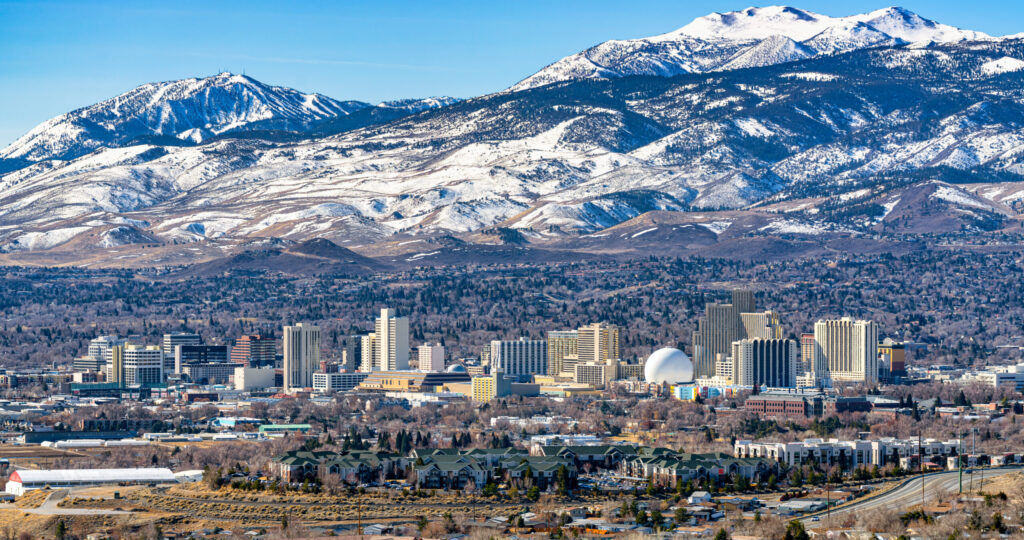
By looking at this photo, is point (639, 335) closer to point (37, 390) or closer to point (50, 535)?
point (37, 390)

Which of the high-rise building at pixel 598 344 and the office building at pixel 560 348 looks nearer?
the high-rise building at pixel 598 344

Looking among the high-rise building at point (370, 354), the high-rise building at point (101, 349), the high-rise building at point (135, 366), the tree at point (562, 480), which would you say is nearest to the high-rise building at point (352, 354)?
the high-rise building at point (370, 354)

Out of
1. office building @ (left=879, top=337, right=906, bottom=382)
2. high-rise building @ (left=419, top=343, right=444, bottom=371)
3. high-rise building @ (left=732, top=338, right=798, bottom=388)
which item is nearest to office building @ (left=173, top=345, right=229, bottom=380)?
high-rise building @ (left=419, top=343, right=444, bottom=371)

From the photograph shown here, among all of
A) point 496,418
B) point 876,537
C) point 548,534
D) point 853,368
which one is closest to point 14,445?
point 496,418

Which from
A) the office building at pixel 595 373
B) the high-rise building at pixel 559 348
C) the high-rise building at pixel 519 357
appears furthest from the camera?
the high-rise building at pixel 559 348

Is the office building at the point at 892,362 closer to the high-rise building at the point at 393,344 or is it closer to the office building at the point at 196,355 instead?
the high-rise building at the point at 393,344

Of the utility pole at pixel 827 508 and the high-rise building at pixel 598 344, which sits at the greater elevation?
the high-rise building at pixel 598 344

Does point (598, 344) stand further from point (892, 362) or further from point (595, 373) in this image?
point (892, 362)

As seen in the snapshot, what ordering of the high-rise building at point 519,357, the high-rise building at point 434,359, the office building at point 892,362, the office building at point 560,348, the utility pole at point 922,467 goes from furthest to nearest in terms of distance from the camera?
the office building at point 560,348, the high-rise building at point 519,357, the high-rise building at point 434,359, the office building at point 892,362, the utility pole at point 922,467

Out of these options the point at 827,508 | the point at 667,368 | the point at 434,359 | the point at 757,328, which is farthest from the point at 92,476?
the point at 757,328
